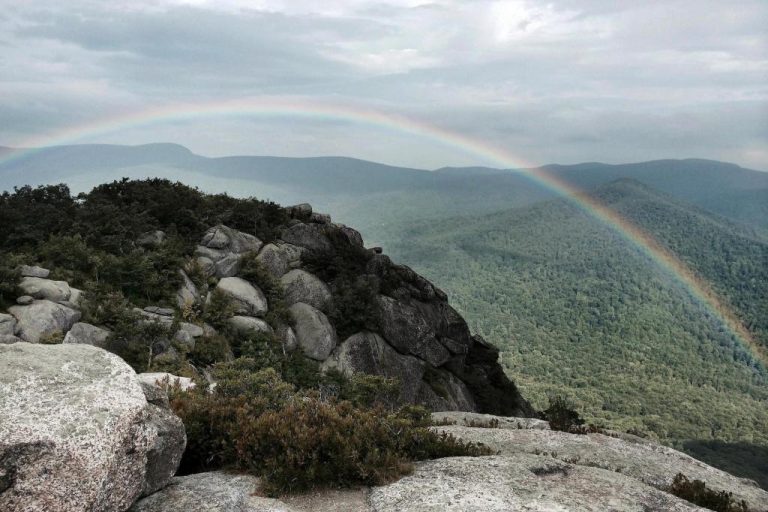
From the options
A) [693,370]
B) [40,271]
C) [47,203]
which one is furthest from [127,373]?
[693,370]

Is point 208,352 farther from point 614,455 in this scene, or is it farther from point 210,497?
point 614,455

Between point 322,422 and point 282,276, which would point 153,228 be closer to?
point 282,276

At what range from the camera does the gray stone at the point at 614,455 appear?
10.7 meters

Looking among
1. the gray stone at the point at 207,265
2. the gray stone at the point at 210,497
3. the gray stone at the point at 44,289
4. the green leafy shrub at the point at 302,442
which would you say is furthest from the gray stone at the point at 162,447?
the gray stone at the point at 207,265

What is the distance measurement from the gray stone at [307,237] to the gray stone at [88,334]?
48.9ft

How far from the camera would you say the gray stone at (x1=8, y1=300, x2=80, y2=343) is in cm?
1917

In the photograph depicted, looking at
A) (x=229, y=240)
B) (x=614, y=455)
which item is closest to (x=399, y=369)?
(x=229, y=240)

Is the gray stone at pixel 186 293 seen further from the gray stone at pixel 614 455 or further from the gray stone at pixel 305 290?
the gray stone at pixel 614 455

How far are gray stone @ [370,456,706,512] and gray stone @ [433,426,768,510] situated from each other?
1.06 meters

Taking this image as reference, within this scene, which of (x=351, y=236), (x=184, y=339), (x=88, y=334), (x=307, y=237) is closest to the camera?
(x=88, y=334)

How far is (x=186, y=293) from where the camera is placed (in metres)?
26.0

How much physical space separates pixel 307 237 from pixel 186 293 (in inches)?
401

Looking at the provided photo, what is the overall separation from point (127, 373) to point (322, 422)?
3.30 m

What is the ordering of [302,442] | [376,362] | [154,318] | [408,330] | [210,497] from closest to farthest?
[210,497] < [302,442] < [154,318] < [376,362] < [408,330]
